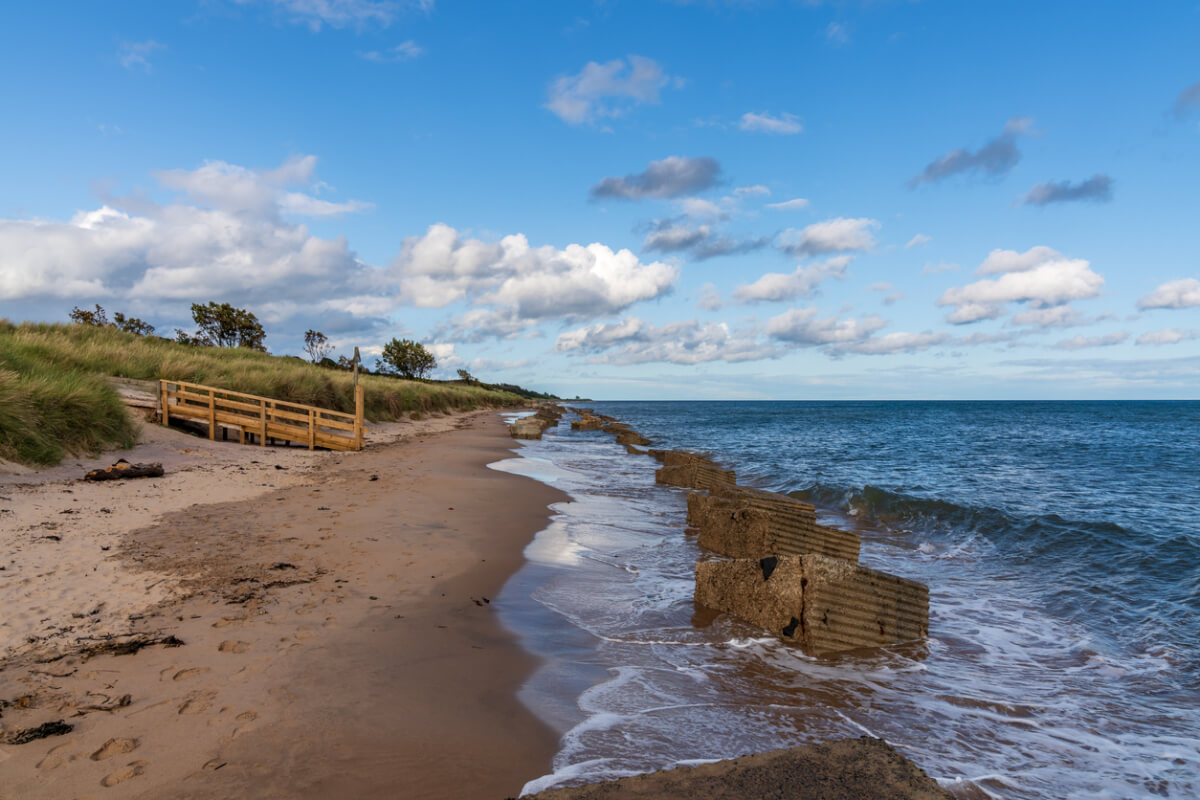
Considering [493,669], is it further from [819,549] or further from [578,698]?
[819,549]

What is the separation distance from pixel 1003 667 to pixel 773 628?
209 cm

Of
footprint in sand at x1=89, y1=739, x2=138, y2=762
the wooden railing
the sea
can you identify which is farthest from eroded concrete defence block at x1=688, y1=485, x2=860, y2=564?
the wooden railing

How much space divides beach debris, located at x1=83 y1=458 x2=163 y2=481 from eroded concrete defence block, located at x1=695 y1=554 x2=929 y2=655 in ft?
35.5

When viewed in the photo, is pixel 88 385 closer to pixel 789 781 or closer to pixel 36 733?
pixel 36 733

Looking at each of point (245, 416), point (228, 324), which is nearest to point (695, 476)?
point (245, 416)

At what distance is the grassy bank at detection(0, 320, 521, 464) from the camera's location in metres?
10.9

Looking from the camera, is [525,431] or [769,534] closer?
[769,534]

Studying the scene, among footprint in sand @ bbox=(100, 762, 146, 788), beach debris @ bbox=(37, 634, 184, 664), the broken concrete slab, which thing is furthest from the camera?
beach debris @ bbox=(37, 634, 184, 664)

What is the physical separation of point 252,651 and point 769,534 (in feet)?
21.1

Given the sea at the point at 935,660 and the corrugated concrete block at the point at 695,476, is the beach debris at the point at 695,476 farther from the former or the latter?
the sea at the point at 935,660

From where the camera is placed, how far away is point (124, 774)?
3.00 metres

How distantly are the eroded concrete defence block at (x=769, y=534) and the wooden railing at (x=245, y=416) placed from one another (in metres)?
14.0

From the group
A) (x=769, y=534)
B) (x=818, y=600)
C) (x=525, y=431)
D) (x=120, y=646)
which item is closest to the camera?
(x=120, y=646)

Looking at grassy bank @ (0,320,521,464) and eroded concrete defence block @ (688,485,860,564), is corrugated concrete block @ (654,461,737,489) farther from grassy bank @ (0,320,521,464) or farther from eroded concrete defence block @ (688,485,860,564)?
grassy bank @ (0,320,521,464)
